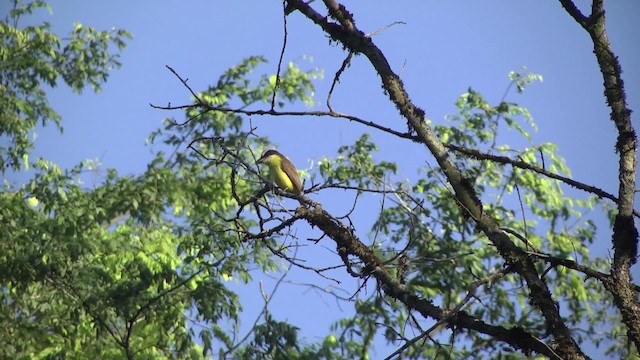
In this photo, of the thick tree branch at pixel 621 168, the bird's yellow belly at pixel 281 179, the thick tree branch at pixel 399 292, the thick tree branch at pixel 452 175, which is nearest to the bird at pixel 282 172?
the bird's yellow belly at pixel 281 179

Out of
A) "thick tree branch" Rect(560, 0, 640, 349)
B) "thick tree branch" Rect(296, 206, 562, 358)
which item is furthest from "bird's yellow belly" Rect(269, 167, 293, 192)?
"thick tree branch" Rect(560, 0, 640, 349)

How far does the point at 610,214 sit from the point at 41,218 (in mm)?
8749

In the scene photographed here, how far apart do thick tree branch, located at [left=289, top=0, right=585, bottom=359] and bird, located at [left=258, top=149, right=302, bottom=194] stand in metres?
3.84

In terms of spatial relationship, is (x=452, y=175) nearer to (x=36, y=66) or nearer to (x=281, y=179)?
(x=281, y=179)

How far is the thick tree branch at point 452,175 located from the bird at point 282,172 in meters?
3.84

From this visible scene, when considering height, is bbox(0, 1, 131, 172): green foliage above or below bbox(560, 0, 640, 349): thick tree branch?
above

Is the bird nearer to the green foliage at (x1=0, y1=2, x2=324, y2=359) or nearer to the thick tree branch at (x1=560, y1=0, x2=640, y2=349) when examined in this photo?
the green foliage at (x1=0, y1=2, x2=324, y2=359)

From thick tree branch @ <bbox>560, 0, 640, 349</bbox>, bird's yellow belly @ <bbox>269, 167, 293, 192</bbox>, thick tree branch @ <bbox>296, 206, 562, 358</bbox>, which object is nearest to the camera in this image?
thick tree branch @ <bbox>560, 0, 640, 349</bbox>

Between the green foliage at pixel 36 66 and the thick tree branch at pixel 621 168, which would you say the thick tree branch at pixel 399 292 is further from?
the green foliage at pixel 36 66

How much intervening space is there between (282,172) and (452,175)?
4630 millimetres

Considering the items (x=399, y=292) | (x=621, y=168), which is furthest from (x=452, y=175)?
(x=621, y=168)

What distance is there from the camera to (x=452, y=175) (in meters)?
4.14

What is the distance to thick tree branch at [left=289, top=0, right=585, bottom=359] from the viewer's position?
3.72 m

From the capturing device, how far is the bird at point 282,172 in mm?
8531
